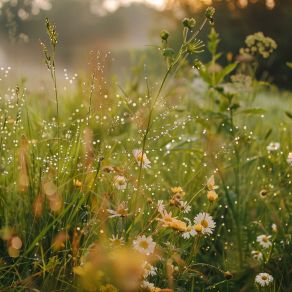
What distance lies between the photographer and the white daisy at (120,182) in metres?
1.86

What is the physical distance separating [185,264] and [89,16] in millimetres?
33601

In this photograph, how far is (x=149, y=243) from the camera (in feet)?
5.21

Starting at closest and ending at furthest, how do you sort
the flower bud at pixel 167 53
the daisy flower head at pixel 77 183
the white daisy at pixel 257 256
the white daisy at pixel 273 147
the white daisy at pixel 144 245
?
1. the white daisy at pixel 144 245
2. the flower bud at pixel 167 53
3. the daisy flower head at pixel 77 183
4. the white daisy at pixel 257 256
5. the white daisy at pixel 273 147

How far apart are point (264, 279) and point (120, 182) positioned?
1.94 ft

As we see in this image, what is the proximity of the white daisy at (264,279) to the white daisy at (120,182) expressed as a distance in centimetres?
55

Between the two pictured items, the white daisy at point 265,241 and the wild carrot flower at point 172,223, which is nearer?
Answer: the wild carrot flower at point 172,223

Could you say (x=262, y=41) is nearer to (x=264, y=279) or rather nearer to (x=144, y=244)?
(x=264, y=279)

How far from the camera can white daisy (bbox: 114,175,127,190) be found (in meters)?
1.86

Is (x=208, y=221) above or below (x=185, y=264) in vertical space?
above

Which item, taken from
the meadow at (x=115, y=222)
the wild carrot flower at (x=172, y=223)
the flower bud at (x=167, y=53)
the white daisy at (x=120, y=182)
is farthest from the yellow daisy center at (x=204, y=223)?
the flower bud at (x=167, y=53)

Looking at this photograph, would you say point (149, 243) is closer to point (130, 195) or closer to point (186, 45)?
point (130, 195)

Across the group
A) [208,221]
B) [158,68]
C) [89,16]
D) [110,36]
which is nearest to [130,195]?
[208,221]

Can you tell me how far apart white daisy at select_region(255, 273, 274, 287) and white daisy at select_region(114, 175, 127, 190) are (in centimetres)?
55

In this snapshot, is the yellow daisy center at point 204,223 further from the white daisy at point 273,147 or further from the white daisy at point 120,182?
the white daisy at point 273,147
